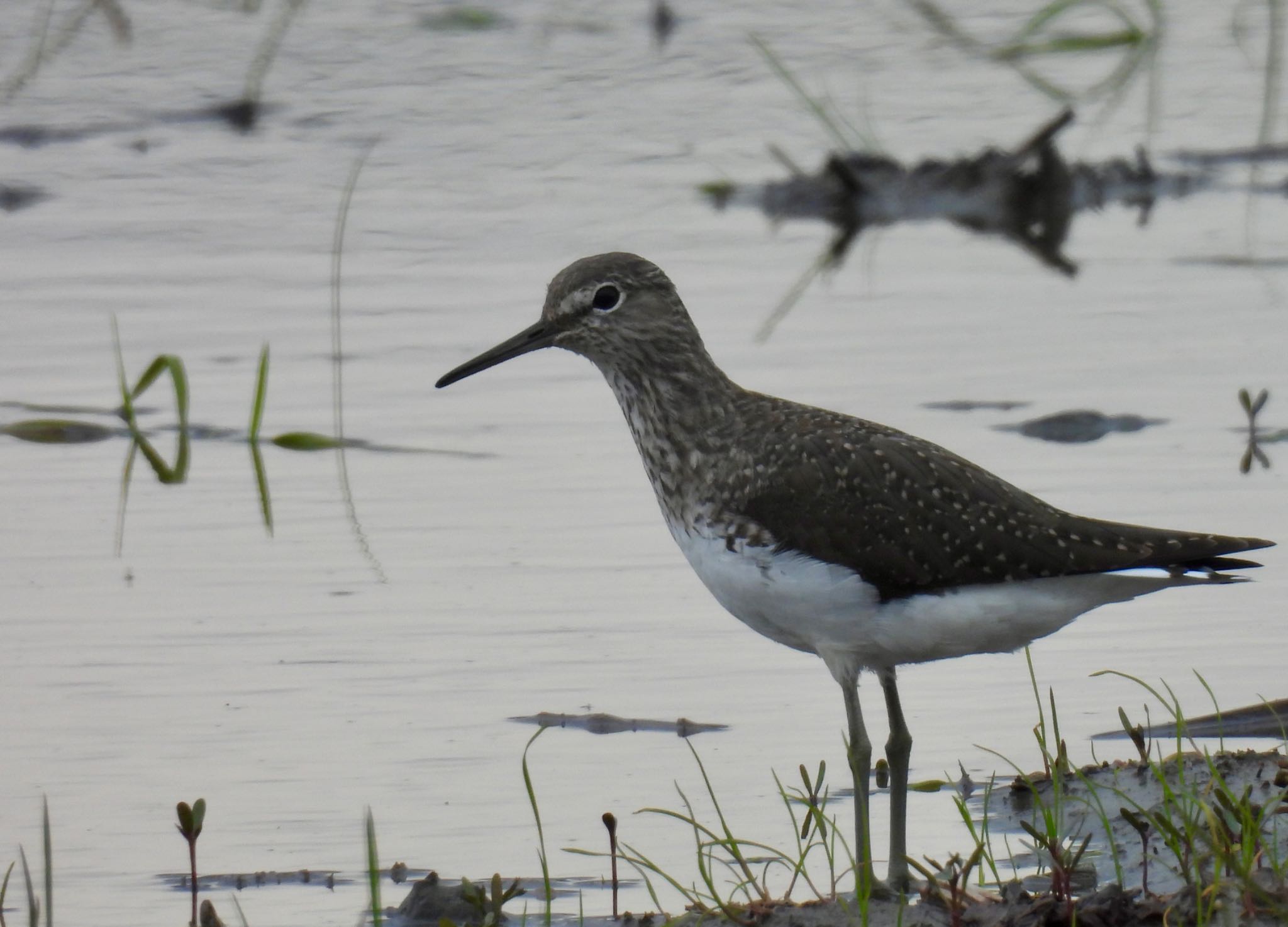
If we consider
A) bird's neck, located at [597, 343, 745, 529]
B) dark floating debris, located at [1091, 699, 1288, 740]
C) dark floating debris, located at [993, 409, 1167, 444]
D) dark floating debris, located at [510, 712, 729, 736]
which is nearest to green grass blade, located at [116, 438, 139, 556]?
bird's neck, located at [597, 343, 745, 529]

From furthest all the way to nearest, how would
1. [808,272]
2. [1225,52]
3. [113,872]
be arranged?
[1225,52]
[808,272]
[113,872]

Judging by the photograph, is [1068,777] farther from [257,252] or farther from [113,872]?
[257,252]

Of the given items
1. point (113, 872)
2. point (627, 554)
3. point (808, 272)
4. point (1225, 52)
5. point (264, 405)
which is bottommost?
point (113, 872)

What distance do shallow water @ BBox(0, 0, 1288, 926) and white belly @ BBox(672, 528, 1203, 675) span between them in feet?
1.13

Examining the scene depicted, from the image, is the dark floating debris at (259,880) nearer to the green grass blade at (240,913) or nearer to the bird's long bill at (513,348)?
the green grass blade at (240,913)

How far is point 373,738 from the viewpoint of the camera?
591cm

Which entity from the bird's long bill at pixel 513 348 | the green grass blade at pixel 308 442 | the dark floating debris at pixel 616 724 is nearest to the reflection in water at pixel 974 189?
the green grass blade at pixel 308 442

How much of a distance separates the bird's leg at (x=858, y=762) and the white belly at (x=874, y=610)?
0.25 ft

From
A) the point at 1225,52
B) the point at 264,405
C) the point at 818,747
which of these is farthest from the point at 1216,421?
the point at 1225,52

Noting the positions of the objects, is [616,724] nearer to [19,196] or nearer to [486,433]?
[486,433]

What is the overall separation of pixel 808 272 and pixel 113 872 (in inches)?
220

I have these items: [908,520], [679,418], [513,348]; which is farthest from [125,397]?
[908,520]

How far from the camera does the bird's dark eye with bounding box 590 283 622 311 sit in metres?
6.56

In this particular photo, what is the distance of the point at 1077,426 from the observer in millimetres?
8086
